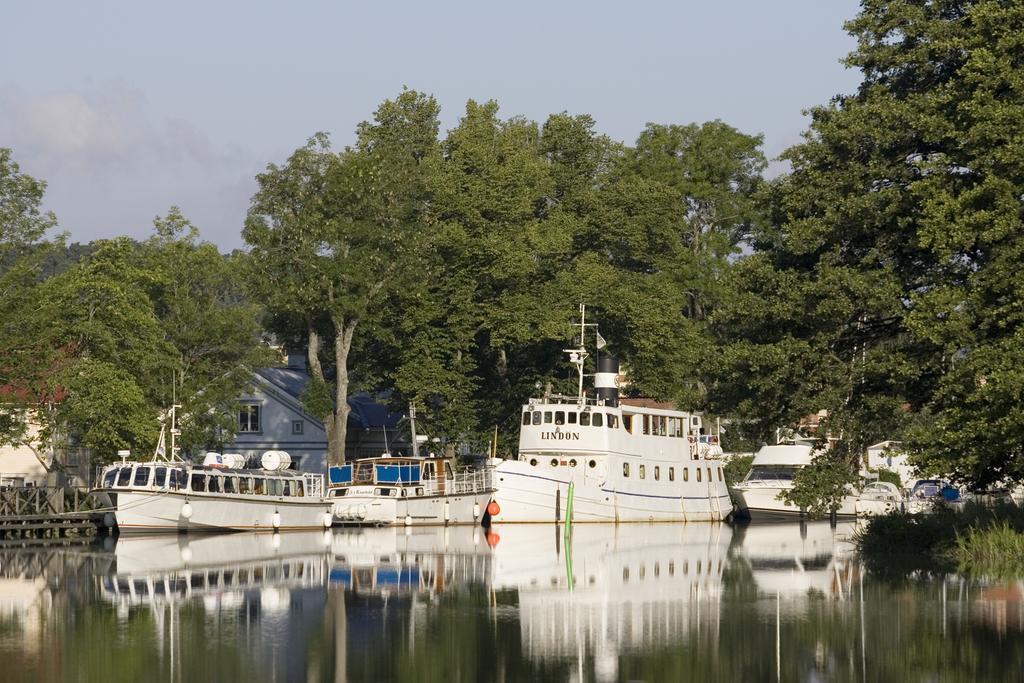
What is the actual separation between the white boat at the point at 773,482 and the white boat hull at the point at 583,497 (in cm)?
297

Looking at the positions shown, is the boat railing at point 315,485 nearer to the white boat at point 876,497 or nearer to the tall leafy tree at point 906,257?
the white boat at point 876,497

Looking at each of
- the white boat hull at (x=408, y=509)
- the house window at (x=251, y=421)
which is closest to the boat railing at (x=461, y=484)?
the white boat hull at (x=408, y=509)

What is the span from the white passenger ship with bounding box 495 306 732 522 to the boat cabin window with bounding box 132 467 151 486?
15.1m

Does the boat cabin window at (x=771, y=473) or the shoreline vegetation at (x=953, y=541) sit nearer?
the shoreline vegetation at (x=953, y=541)

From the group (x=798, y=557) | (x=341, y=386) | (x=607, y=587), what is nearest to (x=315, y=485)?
(x=341, y=386)

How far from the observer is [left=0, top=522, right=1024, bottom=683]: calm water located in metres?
24.9

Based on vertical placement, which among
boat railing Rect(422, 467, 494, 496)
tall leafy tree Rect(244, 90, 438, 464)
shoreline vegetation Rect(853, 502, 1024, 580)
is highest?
tall leafy tree Rect(244, 90, 438, 464)

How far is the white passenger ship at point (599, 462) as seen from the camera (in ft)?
212

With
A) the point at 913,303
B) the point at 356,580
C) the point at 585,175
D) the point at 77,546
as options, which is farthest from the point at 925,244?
the point at 585,175

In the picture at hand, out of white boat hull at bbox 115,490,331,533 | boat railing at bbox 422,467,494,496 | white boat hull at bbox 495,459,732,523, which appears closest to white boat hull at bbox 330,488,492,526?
boat railing at bbox 422,467,494,496

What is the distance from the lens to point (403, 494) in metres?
66.8

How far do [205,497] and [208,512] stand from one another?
0.67 m

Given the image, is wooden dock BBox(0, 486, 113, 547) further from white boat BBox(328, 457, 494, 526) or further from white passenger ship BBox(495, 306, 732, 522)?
white passenger ship BBox(495, 306, 732, 522)

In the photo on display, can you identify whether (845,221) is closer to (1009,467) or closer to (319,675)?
(1009,467)
